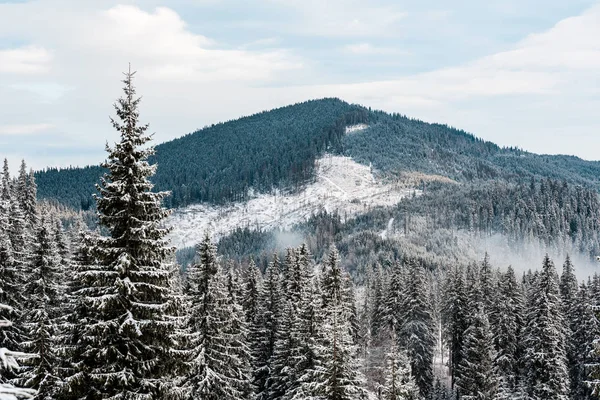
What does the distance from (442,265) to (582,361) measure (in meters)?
145

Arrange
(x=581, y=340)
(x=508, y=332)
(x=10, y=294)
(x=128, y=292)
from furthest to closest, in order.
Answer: (x=581, y=340) → (x=508, y=332) → (x=10, y=294) → (x=128, y=292)

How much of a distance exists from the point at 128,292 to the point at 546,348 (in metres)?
43.1

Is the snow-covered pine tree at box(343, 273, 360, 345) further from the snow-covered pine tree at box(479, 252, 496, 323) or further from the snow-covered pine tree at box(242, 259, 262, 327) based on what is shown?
the snow-covered pine tree at box(479, 252, 496, 323)

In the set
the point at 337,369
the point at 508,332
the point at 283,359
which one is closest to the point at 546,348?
the point at 508,332

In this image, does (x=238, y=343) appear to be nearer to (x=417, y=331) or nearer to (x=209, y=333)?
(x=209, y=333)

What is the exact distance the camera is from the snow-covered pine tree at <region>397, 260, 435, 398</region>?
56.5 metres

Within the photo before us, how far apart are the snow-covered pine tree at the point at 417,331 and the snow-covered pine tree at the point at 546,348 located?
1154 cm

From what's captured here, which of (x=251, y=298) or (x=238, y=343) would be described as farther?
(x=251, y=298)

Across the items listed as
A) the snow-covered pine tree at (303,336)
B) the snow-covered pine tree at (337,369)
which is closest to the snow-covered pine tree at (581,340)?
the snow-covered pine tree at (303,336)

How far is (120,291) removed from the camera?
15328 millimetres

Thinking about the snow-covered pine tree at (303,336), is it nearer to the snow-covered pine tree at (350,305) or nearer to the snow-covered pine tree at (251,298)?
the snow-covered pine tree at (350,305)

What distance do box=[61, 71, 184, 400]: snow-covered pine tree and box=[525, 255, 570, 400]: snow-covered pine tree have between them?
133ft

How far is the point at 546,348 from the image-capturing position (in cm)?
4638

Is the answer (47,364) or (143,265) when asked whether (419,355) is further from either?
(143,265)
